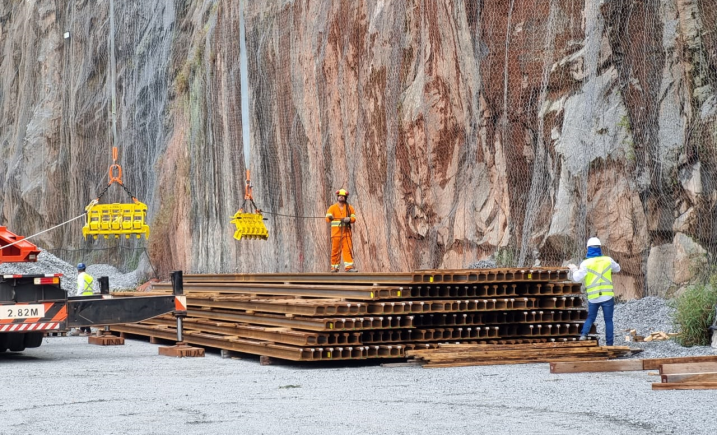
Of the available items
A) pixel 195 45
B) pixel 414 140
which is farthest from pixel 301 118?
pixel 195 45

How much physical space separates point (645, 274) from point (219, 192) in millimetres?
15937

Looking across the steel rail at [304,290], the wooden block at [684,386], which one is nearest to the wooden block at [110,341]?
the steel rail at [304,290]

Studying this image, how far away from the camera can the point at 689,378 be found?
912cm

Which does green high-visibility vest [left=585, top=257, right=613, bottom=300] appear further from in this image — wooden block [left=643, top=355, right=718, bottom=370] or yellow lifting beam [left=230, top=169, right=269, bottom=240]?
yellow lifting beam [left=230, top=169, right=269, bottom=240]

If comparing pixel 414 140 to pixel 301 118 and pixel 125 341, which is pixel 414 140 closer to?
pixel 301 118

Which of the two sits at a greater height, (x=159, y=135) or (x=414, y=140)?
(x=159, y=135)

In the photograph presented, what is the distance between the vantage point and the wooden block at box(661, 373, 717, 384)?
357 inches

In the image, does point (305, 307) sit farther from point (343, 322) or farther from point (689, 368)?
point (689, 368)

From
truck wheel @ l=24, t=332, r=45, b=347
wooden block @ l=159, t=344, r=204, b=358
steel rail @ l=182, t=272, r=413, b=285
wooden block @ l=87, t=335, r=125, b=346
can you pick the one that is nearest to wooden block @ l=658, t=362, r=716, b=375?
steel rail @ l=182, t=272, r=413, b=285

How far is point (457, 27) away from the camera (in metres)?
20.1

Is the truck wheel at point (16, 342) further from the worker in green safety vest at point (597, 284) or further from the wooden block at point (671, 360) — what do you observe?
the wooden block at point (671, 360)

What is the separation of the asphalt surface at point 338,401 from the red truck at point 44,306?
942mm

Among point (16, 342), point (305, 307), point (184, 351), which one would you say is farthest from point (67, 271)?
point (305, 307)

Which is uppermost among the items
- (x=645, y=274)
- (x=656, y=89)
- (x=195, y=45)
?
(x=195, y=45)
